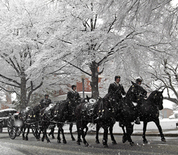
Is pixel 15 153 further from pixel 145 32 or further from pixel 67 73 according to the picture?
pixel 67 73

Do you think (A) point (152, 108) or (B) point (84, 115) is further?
(B) point (84, 115)

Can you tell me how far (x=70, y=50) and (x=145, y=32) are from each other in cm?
469

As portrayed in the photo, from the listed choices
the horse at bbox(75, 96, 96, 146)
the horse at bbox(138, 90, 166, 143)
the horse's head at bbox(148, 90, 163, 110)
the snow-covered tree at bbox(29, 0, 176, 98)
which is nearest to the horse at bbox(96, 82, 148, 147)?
the horse at bbox(138, 90, 166, 143)

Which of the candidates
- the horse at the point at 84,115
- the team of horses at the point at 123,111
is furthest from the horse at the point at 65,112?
the horse at the point at 84,115

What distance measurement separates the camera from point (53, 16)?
16.3 metres

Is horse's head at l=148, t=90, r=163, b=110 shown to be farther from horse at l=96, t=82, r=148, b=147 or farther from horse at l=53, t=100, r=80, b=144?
horse at l=53, t=100, r=80, b=144

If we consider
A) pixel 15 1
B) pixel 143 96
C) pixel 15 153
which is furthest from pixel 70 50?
pixel 15 1

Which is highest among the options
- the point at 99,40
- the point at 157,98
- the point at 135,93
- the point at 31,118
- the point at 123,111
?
the point at 99,40

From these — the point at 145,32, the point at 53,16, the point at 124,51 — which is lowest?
the point at 124,51

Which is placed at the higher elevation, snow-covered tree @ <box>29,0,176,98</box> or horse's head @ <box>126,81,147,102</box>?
snow-covered tree @ <box>29,0,176,98</box>

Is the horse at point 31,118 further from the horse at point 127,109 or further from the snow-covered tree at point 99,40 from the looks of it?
the horse at point 127,109

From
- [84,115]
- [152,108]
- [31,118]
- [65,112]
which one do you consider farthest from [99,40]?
[152,108]

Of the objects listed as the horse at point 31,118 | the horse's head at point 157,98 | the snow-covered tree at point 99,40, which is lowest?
the horse at point 31,118

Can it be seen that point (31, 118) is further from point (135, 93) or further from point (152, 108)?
point (152, 108)
